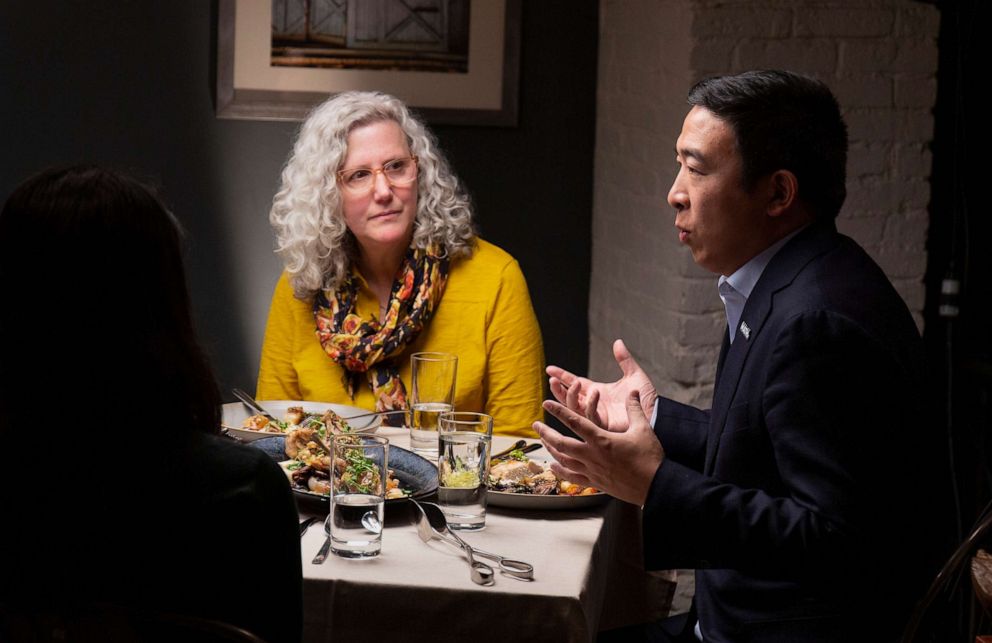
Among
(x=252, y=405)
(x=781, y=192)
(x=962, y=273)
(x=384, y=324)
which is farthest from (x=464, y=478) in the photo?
(x=962, y=273)

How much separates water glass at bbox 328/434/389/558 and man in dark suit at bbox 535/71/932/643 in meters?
0.24

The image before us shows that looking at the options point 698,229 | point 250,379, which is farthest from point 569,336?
point 698,229

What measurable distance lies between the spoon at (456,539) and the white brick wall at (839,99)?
55.0 inches

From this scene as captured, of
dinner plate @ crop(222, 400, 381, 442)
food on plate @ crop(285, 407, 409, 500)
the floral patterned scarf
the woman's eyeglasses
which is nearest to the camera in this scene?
food on plate @ crop(285, 407, 409, 500)

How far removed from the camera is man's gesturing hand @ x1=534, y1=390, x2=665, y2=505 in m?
1.49

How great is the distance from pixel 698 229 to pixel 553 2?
2.13 m

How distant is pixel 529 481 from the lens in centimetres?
176

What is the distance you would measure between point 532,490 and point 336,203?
1241 mm

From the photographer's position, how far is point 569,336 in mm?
3801

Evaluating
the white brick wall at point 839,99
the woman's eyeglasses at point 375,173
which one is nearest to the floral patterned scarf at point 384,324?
the woman's eyeglasses at point 375,173

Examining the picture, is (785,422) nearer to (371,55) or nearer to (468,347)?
(468,347)

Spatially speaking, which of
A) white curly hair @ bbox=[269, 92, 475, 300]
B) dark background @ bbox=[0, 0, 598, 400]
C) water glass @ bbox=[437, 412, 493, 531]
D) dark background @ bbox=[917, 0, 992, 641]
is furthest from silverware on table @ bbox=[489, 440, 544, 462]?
dark background @ bbox=[0, 0, 598, 400]

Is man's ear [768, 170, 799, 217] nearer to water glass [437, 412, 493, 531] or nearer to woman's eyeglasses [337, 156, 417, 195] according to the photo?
water glass [437, 412, 493, 531]

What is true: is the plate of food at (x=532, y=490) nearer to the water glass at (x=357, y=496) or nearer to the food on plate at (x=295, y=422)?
the water glass at (x=357, y=496)
